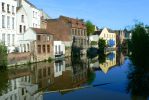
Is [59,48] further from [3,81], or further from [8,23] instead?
[3,81]

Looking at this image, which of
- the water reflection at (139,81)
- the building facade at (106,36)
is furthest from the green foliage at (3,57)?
the building facade at (106,36)

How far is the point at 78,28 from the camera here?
93938 millimetres

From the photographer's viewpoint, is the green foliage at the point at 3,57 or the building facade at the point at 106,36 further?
the building facade at the point at 106,36

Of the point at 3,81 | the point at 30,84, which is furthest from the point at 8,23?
the point at 30,84

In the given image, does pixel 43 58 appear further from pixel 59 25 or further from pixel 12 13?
pixel 59 25

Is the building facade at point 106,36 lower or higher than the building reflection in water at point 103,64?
higher

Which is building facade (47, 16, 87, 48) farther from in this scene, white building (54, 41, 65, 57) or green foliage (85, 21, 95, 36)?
green foliage (85, 21, 95, 36)

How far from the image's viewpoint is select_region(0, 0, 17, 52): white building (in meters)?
56.2

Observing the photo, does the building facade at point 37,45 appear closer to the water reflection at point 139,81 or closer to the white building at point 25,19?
the white building at point 25,19

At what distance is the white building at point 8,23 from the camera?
56.2 meters

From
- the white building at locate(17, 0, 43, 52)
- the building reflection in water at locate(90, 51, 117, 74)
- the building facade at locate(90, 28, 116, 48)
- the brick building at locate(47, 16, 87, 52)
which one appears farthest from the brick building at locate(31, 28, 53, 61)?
the building facade at locate(90, 28, 116, 48)

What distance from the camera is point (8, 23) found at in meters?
58.3

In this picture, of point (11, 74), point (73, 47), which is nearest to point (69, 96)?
point (11, 74)

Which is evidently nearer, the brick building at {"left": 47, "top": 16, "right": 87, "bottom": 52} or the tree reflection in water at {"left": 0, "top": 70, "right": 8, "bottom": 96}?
the tree reflection in water at {"left": 0, "top": 70, "right": 8, "bottom": 96}
